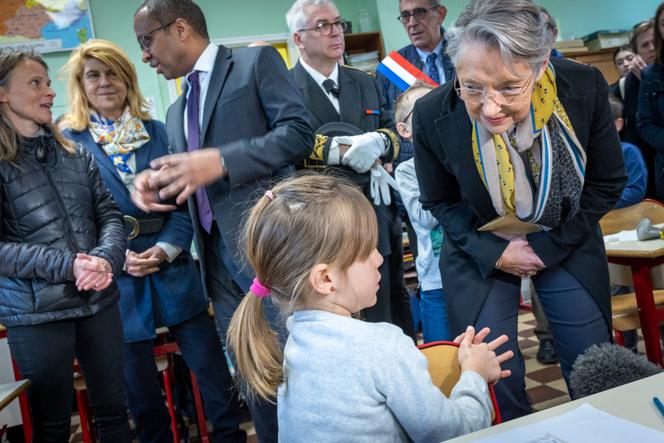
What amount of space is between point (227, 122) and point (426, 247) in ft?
3.13

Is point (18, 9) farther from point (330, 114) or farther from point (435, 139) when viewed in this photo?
point (435, 139)

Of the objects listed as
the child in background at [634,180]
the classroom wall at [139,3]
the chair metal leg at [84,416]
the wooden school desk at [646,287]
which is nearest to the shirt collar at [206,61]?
the wooden school desk at [646,287]

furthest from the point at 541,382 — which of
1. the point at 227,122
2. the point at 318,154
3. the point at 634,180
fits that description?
the point at 227,122

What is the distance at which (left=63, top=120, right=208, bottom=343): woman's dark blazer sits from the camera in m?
2.33

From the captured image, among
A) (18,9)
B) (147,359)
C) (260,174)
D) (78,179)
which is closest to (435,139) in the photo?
(260,174)

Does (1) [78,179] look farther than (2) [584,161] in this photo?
Yes

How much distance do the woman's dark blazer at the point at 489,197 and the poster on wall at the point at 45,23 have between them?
15.9ft

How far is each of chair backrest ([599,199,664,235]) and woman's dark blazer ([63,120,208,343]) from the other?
192 cm

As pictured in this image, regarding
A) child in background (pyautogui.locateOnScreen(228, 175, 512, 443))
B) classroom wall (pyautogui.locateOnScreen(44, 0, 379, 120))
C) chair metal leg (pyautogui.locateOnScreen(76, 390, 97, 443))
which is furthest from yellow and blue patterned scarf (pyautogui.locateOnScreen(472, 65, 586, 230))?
classroom wall (pyautogui.locateOnScreen(44, 0, 379, 120))

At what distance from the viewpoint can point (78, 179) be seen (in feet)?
6.66

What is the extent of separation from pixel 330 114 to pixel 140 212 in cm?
88

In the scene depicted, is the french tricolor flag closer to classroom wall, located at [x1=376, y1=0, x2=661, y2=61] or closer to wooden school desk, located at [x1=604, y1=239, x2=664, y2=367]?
wooden school desk, located at [x1=604, y1=239, x2=664, y2=367]

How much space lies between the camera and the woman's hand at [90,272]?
185 centimetres

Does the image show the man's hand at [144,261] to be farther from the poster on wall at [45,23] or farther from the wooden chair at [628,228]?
the poster on wall at [45,23]
